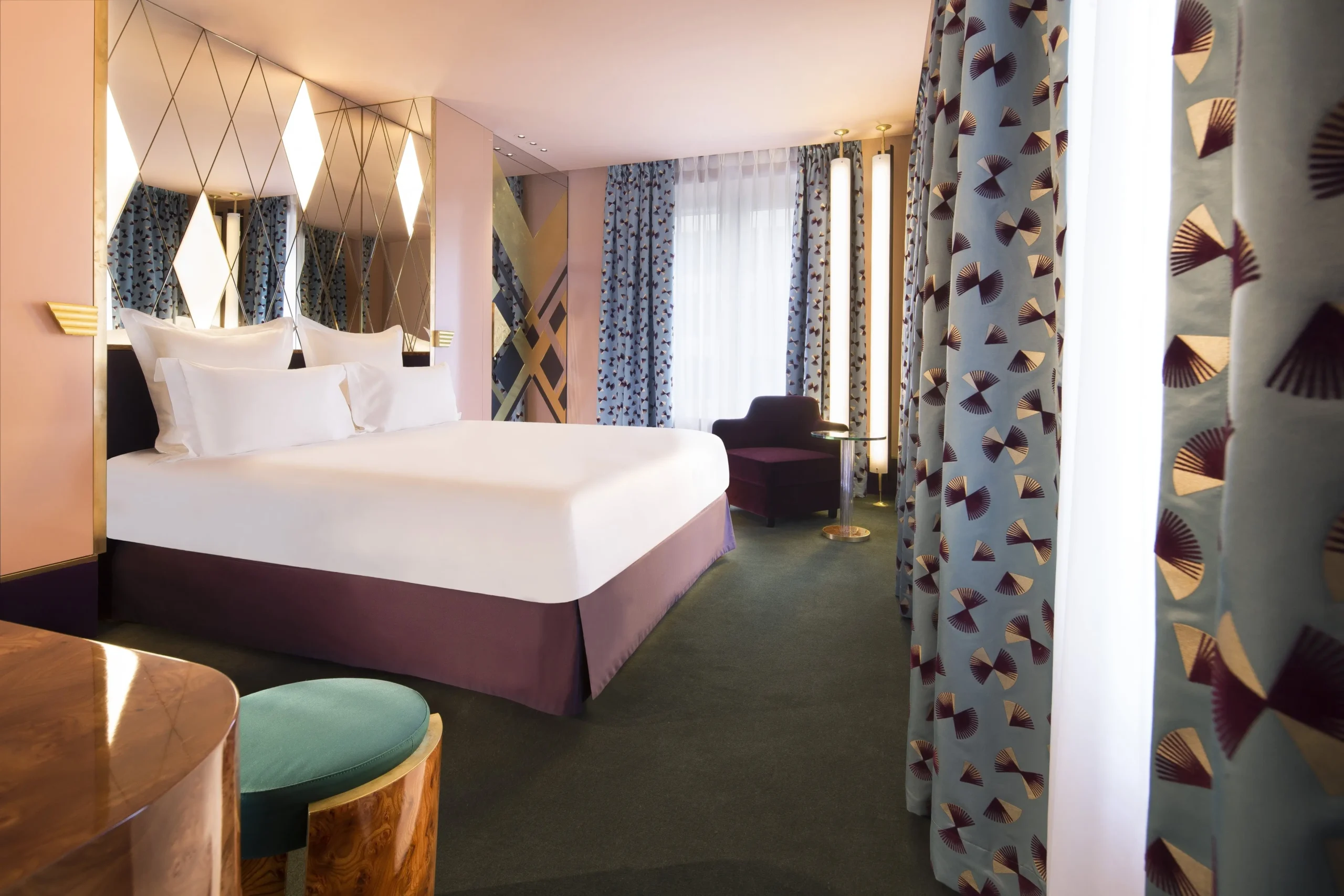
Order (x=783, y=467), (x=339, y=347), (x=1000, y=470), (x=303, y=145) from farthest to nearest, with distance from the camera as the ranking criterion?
(x=783, y=467) < (x=303, y=145) < (x=339, y=347) < (x=1000, y=470)

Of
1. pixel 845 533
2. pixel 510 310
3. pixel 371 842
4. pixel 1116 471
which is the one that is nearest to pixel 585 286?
pixel 510 310

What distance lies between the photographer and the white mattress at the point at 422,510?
2080mm

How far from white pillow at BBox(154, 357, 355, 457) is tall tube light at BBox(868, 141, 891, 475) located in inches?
145

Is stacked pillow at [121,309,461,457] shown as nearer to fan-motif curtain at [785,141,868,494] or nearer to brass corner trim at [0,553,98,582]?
brass corner trim at [0,553,98,582]

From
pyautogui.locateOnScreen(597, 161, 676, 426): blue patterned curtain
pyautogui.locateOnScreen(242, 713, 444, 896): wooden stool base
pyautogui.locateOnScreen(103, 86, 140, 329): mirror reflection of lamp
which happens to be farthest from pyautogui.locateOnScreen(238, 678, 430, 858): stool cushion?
pyautogui.locateOnScreen(597, 161, 676, 426): blue patterned curtain

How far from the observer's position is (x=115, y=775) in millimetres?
461

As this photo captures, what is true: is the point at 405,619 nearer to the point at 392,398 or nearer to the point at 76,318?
the point at 76,318

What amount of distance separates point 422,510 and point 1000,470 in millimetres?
1674

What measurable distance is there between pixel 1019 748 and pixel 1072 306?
835 millimetres

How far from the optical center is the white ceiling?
3.60 m

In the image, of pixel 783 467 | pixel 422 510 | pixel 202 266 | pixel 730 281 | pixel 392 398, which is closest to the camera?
pixel 422 510

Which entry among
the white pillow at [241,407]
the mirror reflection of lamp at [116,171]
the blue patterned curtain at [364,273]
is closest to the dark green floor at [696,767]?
the white pillow at [241,407]

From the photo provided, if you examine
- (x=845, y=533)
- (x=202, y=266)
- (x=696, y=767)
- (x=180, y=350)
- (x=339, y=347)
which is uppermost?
(x=202, y=266)

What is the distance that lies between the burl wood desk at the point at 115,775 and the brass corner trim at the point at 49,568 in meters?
2.32
